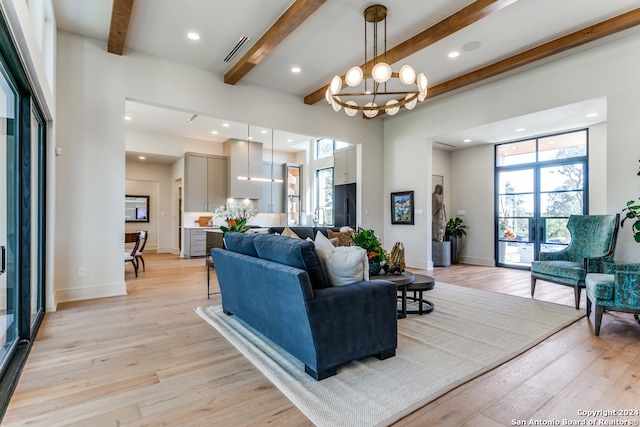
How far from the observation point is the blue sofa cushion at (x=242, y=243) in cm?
275

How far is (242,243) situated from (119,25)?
293 centimetres

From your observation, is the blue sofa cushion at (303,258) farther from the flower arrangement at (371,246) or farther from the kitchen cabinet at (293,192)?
the kitchen cabinet at (293,192)

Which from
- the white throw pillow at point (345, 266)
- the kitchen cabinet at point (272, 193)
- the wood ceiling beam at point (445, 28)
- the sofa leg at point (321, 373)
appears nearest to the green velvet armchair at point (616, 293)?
the white throw pillow at point (345, 266)

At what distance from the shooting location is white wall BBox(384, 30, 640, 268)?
4.02m

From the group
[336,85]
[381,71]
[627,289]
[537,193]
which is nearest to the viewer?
[627,289]

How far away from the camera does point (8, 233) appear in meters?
2.37

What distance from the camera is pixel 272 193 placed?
9.76m

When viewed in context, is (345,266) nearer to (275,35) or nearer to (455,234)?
(275,35)

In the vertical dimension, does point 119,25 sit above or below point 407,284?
Result: above

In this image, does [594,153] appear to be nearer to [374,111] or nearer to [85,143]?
[374,111]

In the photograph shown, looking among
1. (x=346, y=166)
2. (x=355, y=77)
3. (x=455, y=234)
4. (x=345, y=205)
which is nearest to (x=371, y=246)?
(x=355, y=77)

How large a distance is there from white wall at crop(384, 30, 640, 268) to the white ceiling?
43 centimetres

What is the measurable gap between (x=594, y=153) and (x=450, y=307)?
4.49 meters

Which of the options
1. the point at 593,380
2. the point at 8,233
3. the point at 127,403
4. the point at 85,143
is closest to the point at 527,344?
the point at 593,380
